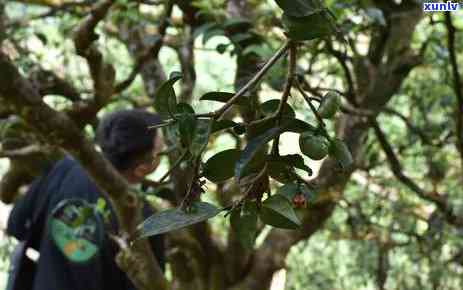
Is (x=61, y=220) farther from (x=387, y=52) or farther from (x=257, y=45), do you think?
(x=387, y=52)

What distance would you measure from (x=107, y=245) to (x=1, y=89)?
1.77 feet

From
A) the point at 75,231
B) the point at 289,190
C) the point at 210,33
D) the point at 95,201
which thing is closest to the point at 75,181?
the point at 95,201

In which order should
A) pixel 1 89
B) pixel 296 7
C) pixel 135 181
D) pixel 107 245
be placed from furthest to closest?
pixel 135 181 < pixel 107 245 < pixel 1 89 < pixel 296 7

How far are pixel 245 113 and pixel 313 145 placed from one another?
191mm

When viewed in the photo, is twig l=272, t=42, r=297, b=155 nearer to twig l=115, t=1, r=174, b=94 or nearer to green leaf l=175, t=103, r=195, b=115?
green leaf l=175, t=103, r=195, b=115

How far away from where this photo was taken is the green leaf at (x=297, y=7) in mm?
460

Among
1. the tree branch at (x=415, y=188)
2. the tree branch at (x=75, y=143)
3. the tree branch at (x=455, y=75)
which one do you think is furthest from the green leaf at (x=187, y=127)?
the tree branch at (x=415, y=188)

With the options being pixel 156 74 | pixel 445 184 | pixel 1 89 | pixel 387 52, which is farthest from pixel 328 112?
pixel 445 184

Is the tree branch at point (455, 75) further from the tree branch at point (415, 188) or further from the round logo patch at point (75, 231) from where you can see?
the round logo patch at point (75, 231)

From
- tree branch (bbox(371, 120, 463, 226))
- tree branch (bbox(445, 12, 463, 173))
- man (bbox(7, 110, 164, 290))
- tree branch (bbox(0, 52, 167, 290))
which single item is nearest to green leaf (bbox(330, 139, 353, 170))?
tree branch (bbox(0, 52, 167, 290))

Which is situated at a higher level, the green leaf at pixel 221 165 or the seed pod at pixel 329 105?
the seed pod at pixel 329 105

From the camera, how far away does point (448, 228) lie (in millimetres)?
2168

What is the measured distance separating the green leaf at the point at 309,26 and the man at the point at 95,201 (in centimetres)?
105

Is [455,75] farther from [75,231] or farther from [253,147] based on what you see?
[253,147]
